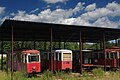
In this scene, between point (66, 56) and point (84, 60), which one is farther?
point (84, 60)

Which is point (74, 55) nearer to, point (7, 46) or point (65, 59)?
point (65, 59)

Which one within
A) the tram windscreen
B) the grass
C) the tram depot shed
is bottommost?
the grass

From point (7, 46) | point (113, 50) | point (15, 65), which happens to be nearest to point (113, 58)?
point (113, 50)

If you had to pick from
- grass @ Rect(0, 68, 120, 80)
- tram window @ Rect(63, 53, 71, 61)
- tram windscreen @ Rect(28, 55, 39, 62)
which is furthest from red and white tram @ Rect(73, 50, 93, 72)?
grass @ Rect(0, 68, 120, 80)

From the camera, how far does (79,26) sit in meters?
29.4

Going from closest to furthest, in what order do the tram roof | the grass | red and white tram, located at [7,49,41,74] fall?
the grass → the tram roof → red and white tram, located at [7,49,41,74]

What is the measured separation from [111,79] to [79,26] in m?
10.9

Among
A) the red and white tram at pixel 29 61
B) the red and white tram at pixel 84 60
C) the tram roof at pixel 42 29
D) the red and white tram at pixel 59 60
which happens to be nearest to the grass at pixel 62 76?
the tram roof at pixel 42 29

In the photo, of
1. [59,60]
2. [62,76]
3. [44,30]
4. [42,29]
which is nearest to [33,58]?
[42,29]

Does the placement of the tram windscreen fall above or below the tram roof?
below

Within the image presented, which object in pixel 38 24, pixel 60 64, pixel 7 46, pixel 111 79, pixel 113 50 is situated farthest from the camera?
pixel 7 46

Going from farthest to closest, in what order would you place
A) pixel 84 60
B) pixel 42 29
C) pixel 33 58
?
1. pixel 84 60
2. pixel 42 29
3. pixel 33 58

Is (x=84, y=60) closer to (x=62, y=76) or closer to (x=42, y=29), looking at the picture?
(x=42, y=29)

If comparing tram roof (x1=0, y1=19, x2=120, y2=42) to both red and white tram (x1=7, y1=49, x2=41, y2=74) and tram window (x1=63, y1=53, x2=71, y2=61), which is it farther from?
tram window (x1=63, y1=53, x2=71, y2=61)
